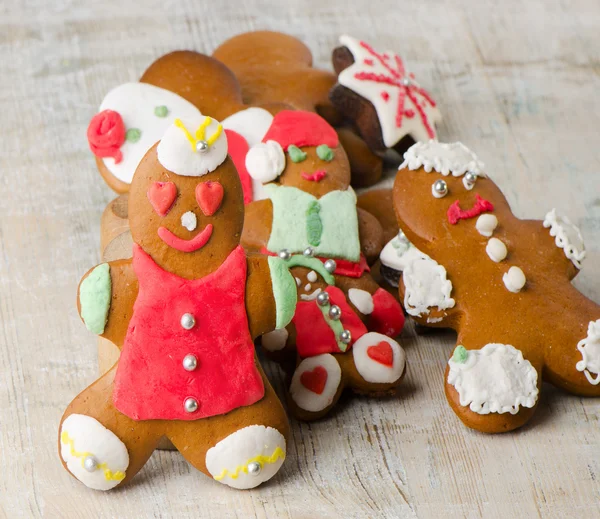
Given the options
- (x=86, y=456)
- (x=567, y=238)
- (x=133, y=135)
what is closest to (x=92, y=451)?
(x=86, y=456)

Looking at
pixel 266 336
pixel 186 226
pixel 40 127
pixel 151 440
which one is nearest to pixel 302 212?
pixel 266 336

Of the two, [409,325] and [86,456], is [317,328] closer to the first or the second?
[409,325]

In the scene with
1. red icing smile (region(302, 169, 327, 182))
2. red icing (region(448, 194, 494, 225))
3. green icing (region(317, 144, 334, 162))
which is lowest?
red icing smile (region(302, 169, 327, 182))

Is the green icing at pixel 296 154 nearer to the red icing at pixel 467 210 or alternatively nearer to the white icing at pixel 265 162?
the white icing at pixel 265 162

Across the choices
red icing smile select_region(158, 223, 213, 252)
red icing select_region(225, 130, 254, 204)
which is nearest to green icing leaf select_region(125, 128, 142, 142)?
red icing select_region(225, 130, 254, 204)

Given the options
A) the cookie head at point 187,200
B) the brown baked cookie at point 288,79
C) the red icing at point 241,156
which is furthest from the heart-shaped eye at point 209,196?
the brown baked cookie at point 288,79

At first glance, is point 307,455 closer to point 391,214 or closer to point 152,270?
point 152,270

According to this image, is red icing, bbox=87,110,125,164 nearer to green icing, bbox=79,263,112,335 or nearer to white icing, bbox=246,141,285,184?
white icing, bbox=246,141,285,184
